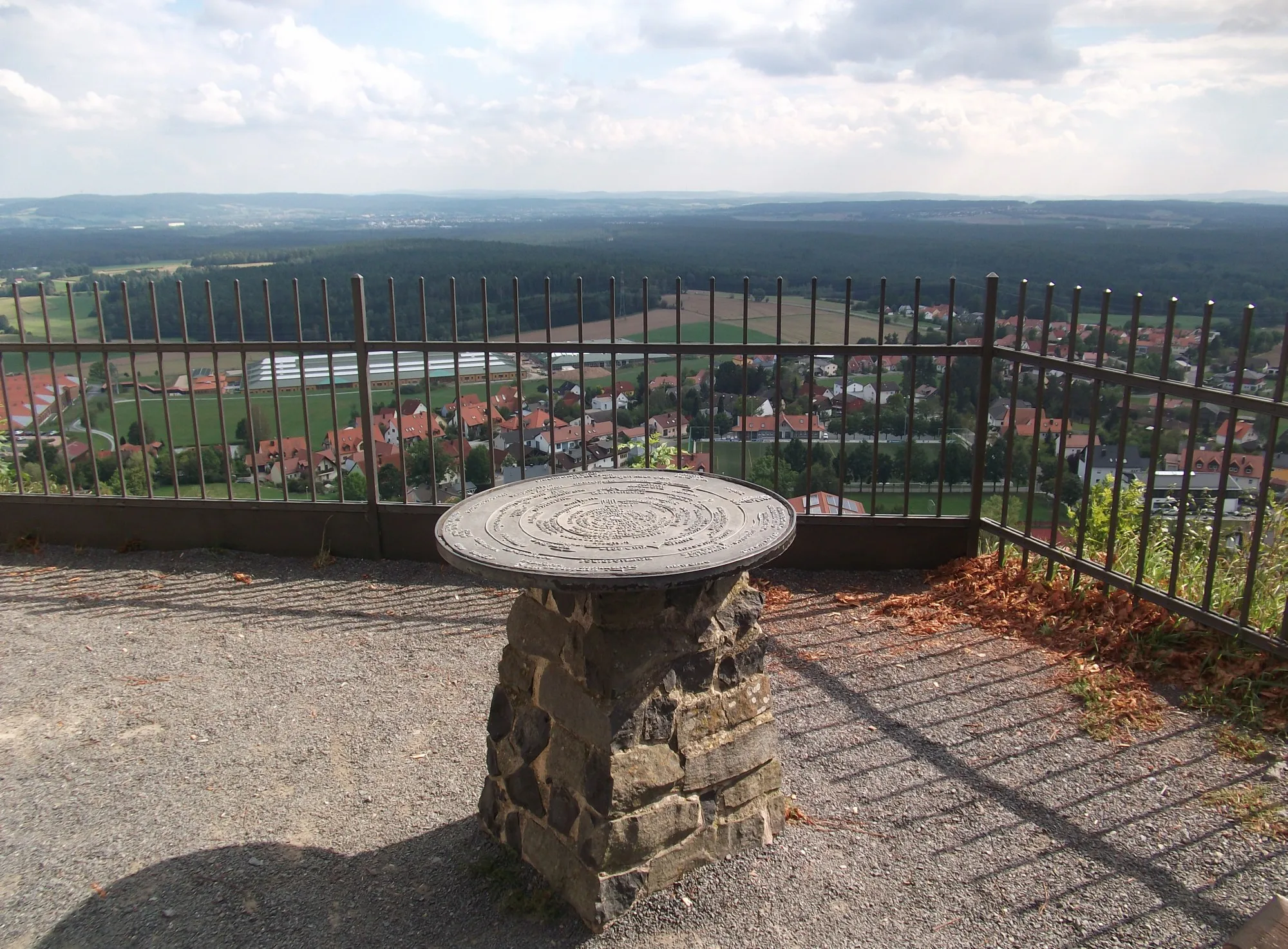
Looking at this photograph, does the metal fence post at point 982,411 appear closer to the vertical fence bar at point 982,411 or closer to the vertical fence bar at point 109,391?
the vertical fence bar at point 982,411

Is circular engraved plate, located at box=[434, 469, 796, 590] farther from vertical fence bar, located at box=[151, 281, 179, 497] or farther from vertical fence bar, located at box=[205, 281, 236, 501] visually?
vertical fence bar, located at box=[151, 281, 179, 497]

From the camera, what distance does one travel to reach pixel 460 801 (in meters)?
3.84

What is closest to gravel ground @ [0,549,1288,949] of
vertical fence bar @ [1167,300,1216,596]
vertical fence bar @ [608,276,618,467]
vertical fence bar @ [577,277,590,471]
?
vertical fence bar @ [1167,300,1216,596]

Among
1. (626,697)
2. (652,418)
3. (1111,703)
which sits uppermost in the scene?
(652,418)

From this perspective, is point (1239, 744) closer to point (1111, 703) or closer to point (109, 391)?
point (1111, 703)

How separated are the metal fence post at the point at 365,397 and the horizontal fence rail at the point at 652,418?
19 millimetres

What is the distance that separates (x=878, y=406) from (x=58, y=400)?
251 inches

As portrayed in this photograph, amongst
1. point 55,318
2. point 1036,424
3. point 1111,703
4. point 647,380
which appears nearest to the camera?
point 1111,703

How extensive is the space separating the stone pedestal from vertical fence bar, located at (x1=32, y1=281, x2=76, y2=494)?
5.55 m

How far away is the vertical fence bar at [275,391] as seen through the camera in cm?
643

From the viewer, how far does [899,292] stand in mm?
6375

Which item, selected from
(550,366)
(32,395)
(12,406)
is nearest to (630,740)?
(550,366)

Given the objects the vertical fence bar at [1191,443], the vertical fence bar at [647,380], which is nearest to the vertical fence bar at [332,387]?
the vertical fence bar at [647,380]

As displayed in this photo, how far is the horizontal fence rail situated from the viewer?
571cm
